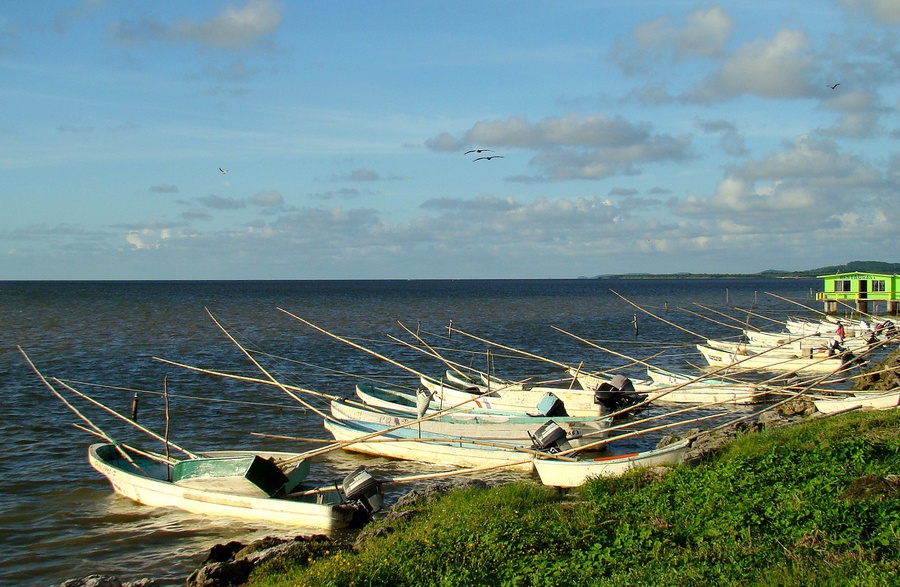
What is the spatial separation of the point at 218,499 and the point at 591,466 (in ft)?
23.3

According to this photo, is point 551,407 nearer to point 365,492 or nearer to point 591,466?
point 591,466

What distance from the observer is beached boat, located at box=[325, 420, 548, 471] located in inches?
696

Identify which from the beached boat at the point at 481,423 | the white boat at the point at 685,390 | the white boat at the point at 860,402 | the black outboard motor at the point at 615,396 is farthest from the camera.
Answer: the white boat at the point at 685,390

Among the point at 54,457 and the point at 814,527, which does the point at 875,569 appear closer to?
the point at 814,527

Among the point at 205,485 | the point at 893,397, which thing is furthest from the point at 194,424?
the point at 893,397

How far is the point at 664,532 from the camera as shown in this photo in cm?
956

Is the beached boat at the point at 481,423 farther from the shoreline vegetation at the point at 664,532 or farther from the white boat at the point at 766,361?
the white boat at the point at 766,361

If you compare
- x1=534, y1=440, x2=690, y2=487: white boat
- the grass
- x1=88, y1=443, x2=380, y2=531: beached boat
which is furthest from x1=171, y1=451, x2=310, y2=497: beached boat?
x1=534, y1=440, x2=690, y2=487: white boat

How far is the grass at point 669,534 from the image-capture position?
26.9 feet

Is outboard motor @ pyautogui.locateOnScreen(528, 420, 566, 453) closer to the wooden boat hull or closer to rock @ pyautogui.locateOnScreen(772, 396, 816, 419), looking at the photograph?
the wooden boat hull

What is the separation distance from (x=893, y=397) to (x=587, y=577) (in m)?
14.7

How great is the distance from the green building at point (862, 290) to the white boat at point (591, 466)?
51955mm

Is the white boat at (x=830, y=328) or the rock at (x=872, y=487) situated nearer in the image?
the rock at (x=872, y=487)

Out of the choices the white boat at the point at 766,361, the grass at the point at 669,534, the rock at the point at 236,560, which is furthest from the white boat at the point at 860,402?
the rock at the point at 236,560
